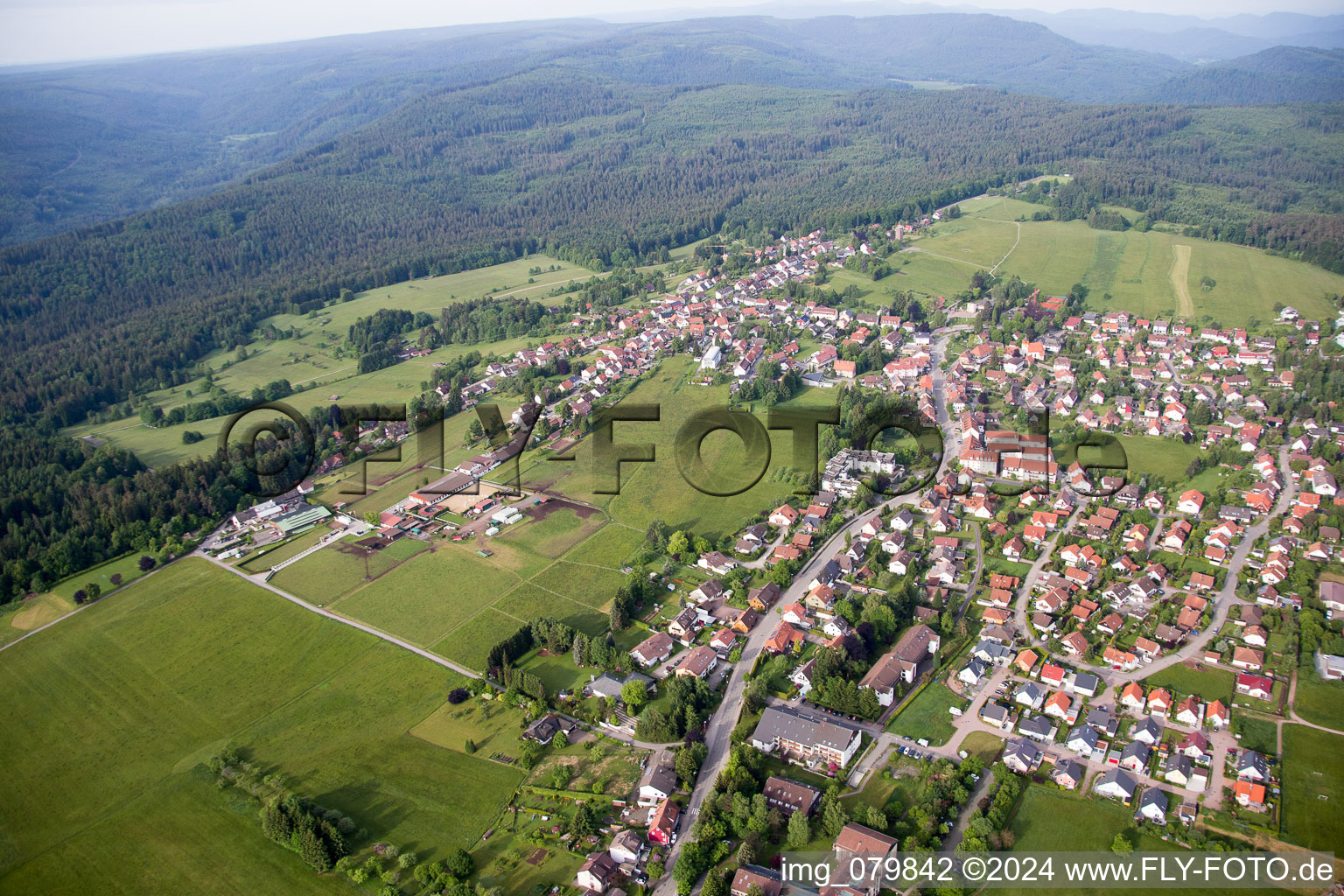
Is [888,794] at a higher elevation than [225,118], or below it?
below

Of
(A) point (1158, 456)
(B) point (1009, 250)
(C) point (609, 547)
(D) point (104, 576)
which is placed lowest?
(D) point (104, 576)

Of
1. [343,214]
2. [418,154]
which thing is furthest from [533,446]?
[418,154]

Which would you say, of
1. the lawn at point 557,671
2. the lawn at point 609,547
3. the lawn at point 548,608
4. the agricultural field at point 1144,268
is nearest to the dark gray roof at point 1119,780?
the lawn at point 557,671

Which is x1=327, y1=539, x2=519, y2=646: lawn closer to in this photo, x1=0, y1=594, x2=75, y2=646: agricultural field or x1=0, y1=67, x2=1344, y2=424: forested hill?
x1=0, y1=594, x2=75, y2=646: agricultural field

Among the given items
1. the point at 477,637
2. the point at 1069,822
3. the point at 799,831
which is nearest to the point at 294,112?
the point at 477,637

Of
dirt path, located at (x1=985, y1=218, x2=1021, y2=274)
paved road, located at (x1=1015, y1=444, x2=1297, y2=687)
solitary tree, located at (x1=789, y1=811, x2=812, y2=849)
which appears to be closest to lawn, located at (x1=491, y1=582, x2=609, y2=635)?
solitary tree, located at (x1=789, y1=811, x2=812, y2=849)

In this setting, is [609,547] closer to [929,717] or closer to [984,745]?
[929,717]
